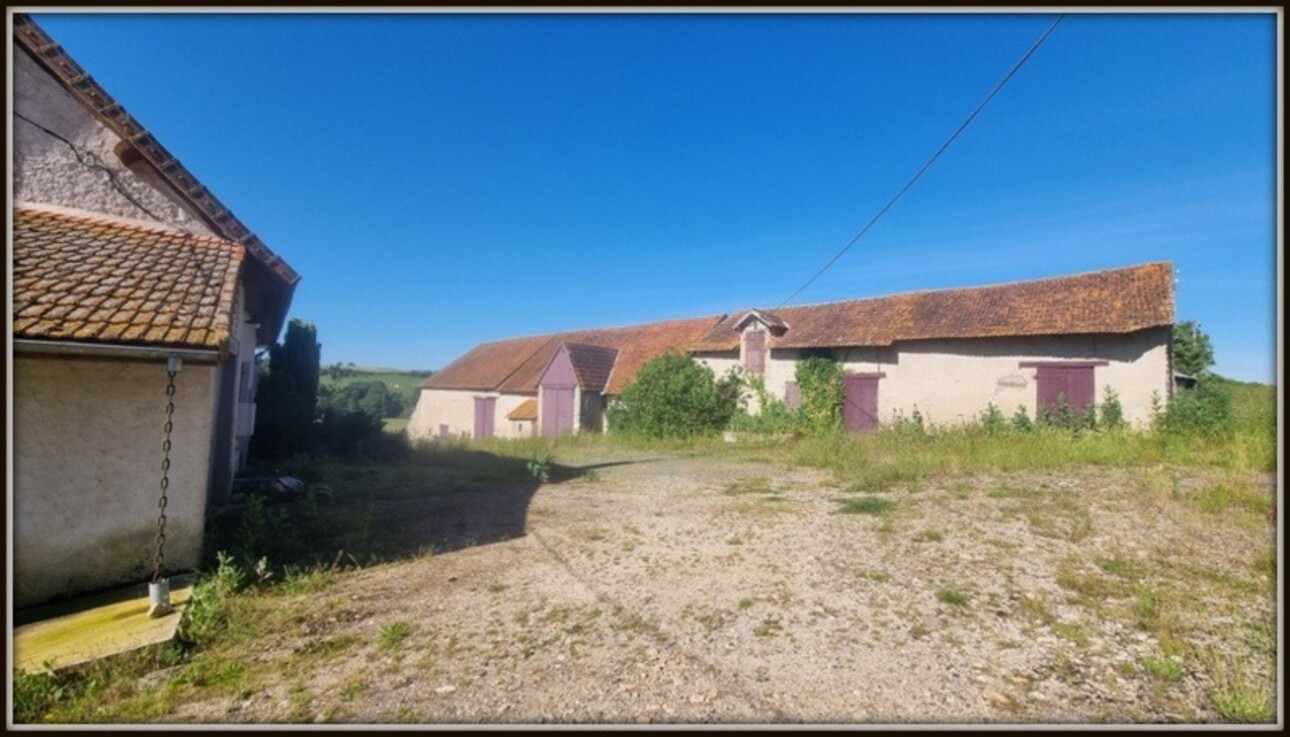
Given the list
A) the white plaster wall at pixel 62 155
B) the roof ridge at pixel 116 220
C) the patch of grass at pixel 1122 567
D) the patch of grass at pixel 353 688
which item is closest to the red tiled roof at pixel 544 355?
the roof ridge at pixel 116 220

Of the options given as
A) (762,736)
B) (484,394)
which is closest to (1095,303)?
(762,736)

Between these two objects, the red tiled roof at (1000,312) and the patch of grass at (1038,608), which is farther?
the red tiled roof at (1000,312)

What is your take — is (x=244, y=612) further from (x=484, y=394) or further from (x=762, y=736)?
(x=484, y=394)

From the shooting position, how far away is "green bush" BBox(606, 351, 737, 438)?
1945cm

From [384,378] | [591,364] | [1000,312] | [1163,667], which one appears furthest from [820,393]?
[384,378]

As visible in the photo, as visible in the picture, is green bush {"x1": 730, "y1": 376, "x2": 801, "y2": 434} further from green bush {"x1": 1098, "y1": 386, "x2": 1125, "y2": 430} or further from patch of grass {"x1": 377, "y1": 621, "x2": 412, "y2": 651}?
patch of grass {"x1": 377, "y1": 621, "x2": 412, "y2": 651}

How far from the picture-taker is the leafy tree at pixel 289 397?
45.0ft

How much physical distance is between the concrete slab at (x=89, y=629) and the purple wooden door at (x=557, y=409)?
17472 millimetres

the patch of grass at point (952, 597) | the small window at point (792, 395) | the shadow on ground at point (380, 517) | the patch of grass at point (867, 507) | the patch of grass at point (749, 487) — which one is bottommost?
the shadow on ground at point (380, 517)

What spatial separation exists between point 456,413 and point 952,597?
87.8ft

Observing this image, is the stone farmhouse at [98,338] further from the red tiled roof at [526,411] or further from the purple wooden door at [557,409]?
the red tiled roof at [526,411]

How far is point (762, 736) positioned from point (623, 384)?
20321mm

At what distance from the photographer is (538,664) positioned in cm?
345

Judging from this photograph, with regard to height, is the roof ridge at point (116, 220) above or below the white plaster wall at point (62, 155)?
below
